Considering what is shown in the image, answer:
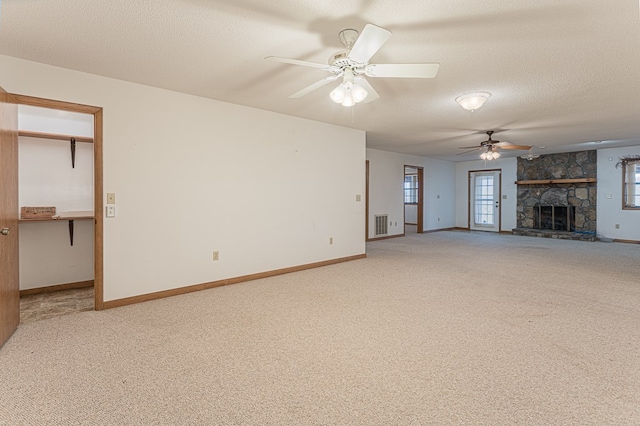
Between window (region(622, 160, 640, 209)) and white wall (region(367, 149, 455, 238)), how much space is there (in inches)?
164

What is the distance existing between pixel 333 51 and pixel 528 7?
135 cm

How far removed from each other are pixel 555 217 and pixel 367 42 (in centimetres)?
934

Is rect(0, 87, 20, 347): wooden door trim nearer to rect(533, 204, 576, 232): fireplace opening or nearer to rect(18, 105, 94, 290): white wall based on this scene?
rect(18, 105, 94, 290): white wall

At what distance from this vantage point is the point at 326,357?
2336 millimetres

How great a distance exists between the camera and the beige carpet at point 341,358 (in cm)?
175

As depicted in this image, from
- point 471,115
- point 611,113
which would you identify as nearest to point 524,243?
point 611,113

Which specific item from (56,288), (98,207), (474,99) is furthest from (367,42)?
(56,288)

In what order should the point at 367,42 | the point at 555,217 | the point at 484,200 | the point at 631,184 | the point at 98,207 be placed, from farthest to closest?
the point at 484,200 → the point at 555,217 → the point at 631,184 → the point at 98,207 → the point at 367,42

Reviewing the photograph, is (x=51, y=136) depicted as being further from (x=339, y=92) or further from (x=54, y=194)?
(x=339, y=92)

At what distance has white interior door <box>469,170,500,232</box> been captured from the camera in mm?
10078

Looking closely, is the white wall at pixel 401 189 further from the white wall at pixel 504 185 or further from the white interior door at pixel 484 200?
the white interior door at pixel 484 200

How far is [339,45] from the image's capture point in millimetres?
2564

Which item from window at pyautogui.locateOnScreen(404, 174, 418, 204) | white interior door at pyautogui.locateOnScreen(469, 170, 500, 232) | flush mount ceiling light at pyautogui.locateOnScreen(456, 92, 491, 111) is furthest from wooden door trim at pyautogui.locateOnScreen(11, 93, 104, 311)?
white interior door at pyautogui.locateOnScreen(469, 170, 500, 232)

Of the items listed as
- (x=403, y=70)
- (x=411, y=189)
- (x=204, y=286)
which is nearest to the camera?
(x=403, y=70)
